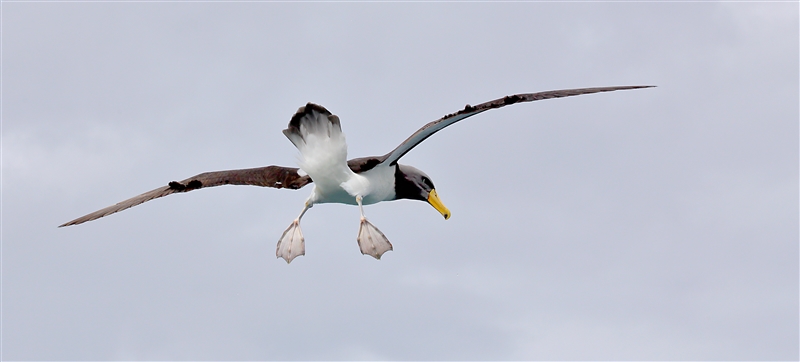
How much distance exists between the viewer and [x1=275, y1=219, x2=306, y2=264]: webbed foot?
18969 mm

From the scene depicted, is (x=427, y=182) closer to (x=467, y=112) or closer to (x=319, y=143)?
(x=319, y=143)

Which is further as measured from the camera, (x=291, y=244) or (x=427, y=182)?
(x=427, y=182)

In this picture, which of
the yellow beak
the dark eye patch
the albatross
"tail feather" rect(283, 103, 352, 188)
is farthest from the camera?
the yellow beak

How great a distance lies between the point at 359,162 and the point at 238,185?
7.67 ft

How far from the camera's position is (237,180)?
64.2 feet

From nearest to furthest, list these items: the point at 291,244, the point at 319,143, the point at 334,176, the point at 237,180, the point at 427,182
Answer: the point at 319,143 → the point at 334,176 → the point at 291,244 → the point at 237,180 → the point at 427,182

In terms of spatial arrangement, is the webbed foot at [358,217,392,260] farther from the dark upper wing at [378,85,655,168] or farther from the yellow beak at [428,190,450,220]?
the yellow beak at [428,190,450,220]

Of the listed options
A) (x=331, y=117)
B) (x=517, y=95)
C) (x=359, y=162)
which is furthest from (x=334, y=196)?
(x=517, y=95)

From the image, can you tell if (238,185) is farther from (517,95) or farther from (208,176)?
(517,95)

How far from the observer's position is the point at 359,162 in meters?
19.2

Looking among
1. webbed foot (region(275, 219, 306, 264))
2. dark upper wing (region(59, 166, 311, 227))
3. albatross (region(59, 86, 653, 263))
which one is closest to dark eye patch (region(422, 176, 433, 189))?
albatross (region(59, 86, 653, 263))

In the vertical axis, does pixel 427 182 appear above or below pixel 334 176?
above

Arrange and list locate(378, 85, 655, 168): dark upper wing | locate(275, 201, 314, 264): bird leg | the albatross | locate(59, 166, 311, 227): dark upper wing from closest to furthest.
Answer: locate(378, 85, 655, 168): dark upper wing
the albatross
locate(275, 201, 314, 264): bird leg
locate(59, 166, 311, 227): dark upper wing

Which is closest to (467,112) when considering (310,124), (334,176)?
(310,124)
